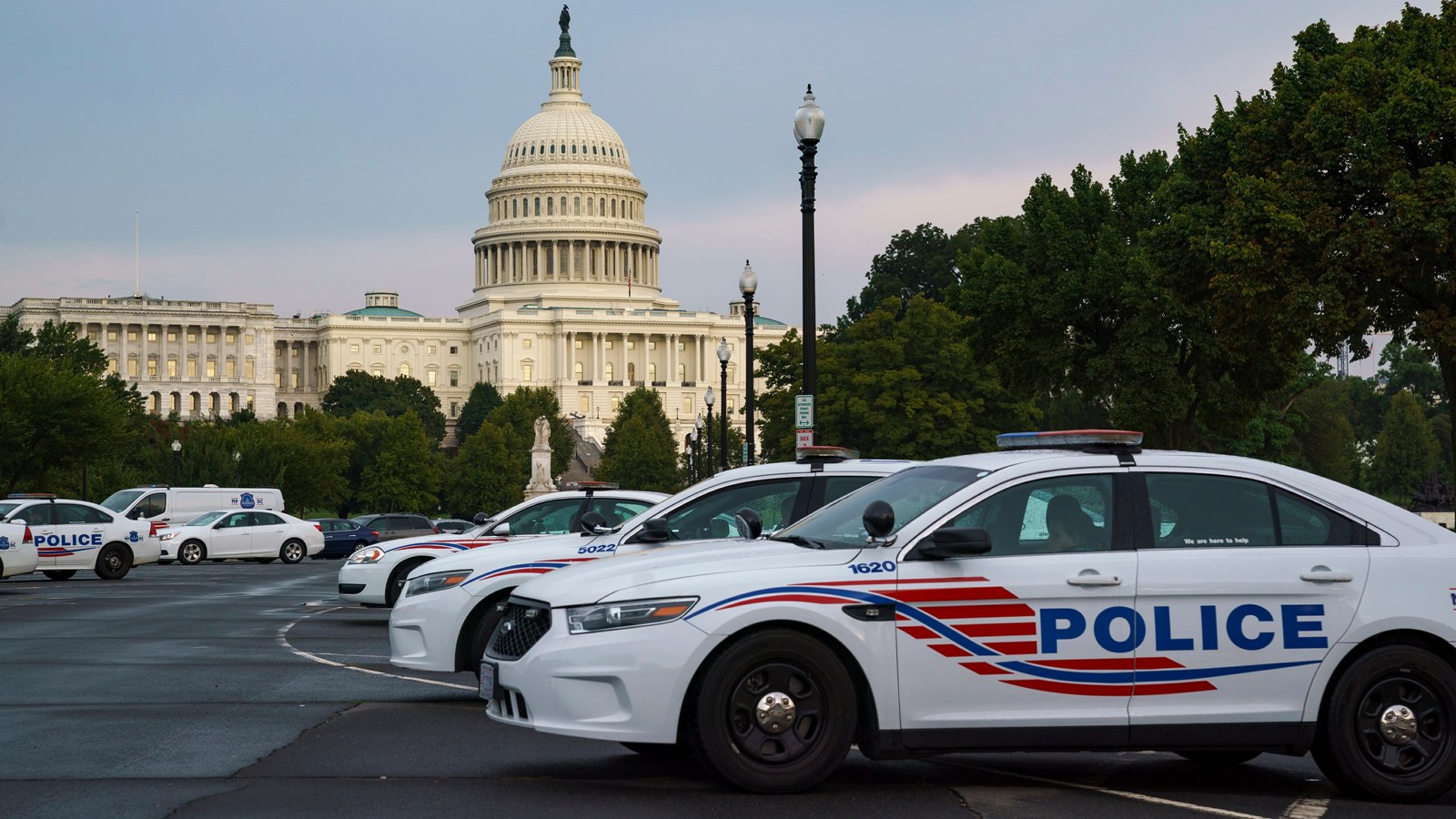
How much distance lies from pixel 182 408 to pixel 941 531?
7307 inches

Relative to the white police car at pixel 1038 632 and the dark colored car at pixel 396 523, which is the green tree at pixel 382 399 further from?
the white police car at pixel 1038 632

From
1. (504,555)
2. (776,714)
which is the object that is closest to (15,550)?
(504,555)

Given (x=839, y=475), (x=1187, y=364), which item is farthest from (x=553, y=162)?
(x=839, y=475)

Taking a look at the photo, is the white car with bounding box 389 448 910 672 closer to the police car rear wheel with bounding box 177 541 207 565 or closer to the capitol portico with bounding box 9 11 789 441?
the police car rear wheel with bounding box 177 541 207 565

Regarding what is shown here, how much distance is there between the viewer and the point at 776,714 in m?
8.73

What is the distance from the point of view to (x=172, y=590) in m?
30.8

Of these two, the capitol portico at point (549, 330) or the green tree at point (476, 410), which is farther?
the capitol portico at point (549, 330)

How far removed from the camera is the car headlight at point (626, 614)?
8766 millimetres

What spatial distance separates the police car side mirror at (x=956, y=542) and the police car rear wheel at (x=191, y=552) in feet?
136

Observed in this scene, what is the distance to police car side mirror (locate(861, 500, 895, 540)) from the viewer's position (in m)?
8.84

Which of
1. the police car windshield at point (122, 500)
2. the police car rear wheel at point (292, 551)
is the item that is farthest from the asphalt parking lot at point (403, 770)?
the police car windshield at point (122, 500)

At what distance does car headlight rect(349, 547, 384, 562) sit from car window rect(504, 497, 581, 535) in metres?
4.66

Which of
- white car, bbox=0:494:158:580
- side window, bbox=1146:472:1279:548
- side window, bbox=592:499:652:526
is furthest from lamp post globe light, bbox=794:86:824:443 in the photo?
white car, bbox=0:494:158:580

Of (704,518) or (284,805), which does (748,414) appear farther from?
(284,805)
